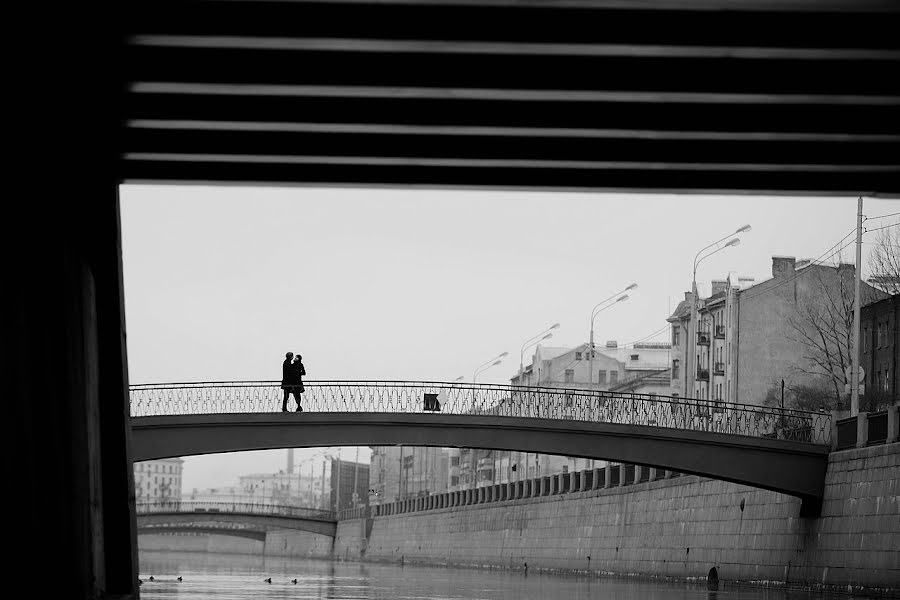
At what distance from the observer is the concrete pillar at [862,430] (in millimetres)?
36156

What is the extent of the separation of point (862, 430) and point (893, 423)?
2.22 meters

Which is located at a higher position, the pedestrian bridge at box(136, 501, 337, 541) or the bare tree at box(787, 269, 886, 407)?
the bare tree at box(787, 269, 886, 407)

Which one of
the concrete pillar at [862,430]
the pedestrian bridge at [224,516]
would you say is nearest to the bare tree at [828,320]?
the concrete pillar at [862,430]

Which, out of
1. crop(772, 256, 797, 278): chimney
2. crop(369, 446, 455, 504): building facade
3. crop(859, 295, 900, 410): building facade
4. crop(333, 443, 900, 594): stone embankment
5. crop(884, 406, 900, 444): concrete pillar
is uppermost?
crop(772, 256, 797, 278): chimney

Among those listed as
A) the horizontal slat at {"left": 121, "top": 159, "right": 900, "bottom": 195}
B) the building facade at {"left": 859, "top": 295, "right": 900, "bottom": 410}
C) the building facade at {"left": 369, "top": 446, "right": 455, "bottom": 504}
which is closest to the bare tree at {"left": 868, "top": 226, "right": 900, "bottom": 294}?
the building facade at {"left": 859, "top": 295, "right": 900, "bottom": 410}

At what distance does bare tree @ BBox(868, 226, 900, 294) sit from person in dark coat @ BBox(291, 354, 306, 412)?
32.0 meters

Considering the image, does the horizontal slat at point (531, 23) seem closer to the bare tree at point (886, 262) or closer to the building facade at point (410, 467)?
the bare tree at point (886, 262)

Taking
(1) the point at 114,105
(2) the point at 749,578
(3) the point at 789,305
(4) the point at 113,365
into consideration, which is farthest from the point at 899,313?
(1) the point at 114,105

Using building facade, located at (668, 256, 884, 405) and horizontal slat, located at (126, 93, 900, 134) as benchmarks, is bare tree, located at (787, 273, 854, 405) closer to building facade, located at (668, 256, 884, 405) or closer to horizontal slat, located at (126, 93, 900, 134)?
building facade, located at (668, 256, 884, 405)

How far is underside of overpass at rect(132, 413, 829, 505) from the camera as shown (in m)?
36.5

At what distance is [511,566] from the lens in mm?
Answer: 67375

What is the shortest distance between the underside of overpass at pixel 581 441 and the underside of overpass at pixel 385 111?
18769 millimetres

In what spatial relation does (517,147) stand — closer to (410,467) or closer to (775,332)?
(775,332)

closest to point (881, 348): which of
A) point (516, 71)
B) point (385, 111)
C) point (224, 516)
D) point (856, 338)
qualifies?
point (856, 338)
